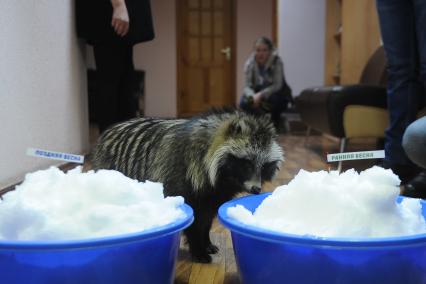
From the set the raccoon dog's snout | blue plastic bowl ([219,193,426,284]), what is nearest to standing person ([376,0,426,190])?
the raccoon dog's snout

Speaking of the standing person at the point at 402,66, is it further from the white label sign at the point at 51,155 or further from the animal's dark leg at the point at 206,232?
A: the white label sign at the point at 51,155

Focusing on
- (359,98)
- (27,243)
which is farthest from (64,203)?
(359,98)

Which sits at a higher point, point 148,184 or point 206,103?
point 148,184

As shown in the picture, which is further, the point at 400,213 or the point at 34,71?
the point at 34,71

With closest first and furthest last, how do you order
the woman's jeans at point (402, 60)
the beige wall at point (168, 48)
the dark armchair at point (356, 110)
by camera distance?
the woman's jeans at point (402, 60) < the dark armchair at point (356, 110) < the beige wall at point (168, 48)

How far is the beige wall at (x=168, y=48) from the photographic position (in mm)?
8133

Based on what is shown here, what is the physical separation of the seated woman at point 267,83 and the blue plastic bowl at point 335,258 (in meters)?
4.17

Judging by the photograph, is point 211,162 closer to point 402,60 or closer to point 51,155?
point 51,155

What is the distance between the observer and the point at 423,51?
1.94 meters

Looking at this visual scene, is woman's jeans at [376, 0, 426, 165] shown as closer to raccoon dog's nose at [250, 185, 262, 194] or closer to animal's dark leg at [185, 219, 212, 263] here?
raccoon dog's nose at [250, 185, 262, 194]

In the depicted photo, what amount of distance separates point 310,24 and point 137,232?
5.64 m

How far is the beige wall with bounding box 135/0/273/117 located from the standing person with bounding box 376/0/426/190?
6227 mm

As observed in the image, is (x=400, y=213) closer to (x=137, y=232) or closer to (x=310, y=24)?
(x=137, y=232)

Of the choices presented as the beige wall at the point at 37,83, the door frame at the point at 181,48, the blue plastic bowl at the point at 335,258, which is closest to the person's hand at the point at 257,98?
the beige wall at the point at 37,83
